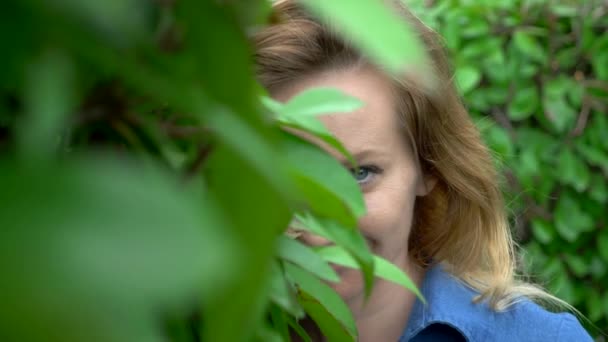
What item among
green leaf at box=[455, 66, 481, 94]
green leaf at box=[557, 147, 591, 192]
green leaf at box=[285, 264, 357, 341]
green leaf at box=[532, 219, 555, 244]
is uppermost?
green leaf at box=[285, 264, 357, 341]

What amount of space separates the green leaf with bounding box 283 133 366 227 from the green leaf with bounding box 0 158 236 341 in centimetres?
23

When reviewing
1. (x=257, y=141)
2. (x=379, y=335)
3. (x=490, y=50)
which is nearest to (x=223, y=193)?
(x=257, y=141)

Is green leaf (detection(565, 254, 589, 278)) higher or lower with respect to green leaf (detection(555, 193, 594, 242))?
lower

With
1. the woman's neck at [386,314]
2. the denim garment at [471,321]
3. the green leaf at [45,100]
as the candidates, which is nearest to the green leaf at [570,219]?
the denim garment at [471,321]

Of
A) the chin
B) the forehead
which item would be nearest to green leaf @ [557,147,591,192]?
the forehead

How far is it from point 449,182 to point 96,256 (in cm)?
162

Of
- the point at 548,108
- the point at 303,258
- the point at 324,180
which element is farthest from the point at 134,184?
the point at 548,108

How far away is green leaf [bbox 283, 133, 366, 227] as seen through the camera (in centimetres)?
47

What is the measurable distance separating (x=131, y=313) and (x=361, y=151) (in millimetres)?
1239

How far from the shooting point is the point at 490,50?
2768 mm

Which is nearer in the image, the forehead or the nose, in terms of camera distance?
the nose

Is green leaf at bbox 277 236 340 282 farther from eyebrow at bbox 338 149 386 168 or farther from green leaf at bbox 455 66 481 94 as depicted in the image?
green leaf at bbox 455 66 481 94

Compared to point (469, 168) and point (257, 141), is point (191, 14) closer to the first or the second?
point (257, 141)

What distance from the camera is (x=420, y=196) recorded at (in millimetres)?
1810
